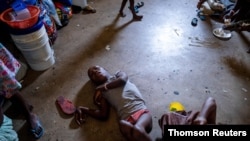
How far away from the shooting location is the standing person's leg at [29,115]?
1578 millimetres

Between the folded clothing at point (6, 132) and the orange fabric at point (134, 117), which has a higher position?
the folded clothing at point (6, 132)

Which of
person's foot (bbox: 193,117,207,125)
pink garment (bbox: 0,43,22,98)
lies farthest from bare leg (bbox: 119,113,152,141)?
pink garment (bbox: 0,43,22,98)

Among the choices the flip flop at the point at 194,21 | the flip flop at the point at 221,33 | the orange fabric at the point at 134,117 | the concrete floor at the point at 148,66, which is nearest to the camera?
the orange fabric at the point at 134,117

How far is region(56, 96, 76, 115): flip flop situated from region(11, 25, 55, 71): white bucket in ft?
1.36

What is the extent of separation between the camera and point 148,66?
2125mm

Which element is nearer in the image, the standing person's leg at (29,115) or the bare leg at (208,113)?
the bare leg at (208,113)

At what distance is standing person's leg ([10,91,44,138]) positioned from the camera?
5.18ft

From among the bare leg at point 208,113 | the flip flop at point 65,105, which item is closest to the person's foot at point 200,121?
the bare leg at point 208,113

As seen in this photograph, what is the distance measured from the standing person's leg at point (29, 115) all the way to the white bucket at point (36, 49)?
396 mm

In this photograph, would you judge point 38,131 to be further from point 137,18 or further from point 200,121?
point 137,18

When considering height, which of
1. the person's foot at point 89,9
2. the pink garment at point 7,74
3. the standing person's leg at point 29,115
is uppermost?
the pink garment at point 7,74

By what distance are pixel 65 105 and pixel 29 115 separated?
28 cm

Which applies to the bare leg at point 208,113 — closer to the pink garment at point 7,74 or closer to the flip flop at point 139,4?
the pink garment at point 7,74

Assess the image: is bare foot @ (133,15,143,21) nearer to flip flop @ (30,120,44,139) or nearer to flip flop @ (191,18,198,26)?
flip flop @ (191,18,198,26)
